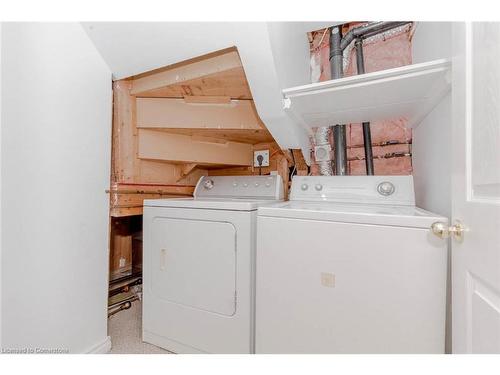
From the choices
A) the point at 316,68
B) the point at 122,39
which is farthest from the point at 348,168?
the point at 122,39

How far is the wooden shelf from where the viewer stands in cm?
114

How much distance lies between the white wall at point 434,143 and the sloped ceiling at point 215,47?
0.77 m

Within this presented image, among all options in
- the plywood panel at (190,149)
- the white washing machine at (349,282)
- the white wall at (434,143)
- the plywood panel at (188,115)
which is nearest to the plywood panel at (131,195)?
the plywood panel at (190,149)

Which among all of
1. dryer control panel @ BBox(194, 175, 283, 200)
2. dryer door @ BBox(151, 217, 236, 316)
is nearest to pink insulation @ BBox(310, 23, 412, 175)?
dryer control panel @ BBox(194, 175, 283, 200)

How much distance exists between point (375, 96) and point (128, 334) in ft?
7.53

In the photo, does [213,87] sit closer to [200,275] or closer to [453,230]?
[200,275]

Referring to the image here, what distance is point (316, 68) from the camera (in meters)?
2.14

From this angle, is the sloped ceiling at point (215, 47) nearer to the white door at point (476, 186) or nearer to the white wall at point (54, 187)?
the white wall at point (54, 187)

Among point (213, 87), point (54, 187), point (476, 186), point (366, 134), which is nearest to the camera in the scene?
point (476, 186)

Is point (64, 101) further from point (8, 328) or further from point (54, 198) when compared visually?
point (8, 328)

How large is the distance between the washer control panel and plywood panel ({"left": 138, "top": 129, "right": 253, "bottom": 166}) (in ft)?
2.15

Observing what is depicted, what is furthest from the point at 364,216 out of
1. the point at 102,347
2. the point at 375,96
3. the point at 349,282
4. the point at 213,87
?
the point at 102,347

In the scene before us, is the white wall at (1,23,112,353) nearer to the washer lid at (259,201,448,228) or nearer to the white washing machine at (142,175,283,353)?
the white washing machine at (142,175,283,353)

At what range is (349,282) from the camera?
109 cm
